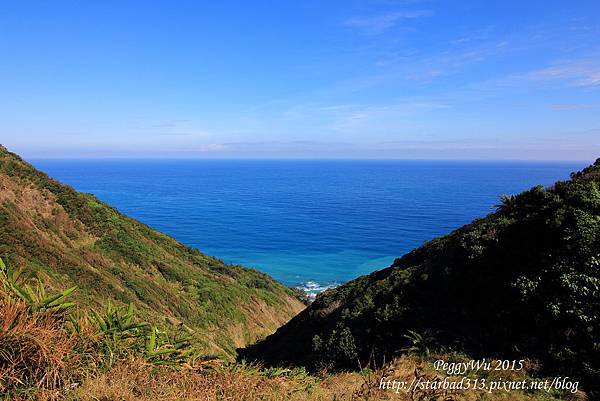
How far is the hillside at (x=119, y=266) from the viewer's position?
2369 cm

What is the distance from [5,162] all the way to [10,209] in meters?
11.5

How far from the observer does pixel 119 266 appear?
101 ft

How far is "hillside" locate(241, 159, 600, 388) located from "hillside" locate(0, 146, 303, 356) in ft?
40.7

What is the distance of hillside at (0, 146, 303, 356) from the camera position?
77.7ft

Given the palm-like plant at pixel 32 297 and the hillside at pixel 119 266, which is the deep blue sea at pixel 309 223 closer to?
the hillside at pixel 119 266

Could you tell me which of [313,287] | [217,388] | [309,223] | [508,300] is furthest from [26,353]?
[309,223]

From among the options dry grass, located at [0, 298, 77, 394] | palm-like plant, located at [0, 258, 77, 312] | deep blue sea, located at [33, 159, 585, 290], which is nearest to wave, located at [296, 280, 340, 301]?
deep blue sea, located at [33, 159, 585, 290]

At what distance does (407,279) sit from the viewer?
16.8 m

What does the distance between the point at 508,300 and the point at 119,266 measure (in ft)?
100

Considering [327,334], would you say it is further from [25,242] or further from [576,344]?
[25,242]

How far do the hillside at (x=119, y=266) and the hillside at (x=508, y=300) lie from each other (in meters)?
12.4

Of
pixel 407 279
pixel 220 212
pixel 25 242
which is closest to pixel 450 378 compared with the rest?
pixel 407 279

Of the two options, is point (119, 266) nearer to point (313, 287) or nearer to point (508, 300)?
point (508, 300)

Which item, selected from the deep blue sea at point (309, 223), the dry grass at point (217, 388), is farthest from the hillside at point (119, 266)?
the deep blue sea at point (309, 223)
